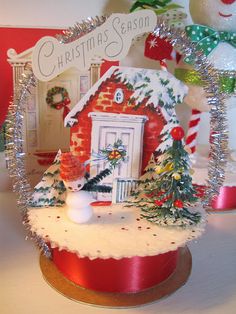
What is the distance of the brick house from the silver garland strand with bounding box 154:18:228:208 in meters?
0.04

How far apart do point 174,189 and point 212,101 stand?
146mm

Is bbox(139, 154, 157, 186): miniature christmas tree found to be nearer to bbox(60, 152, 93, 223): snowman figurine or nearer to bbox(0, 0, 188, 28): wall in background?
bbox(60, 152, 93, 223): snowman figurine

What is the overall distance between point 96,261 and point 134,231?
0.22ft

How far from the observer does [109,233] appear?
1.88 feet

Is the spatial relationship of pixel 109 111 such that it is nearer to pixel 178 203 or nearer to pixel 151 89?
pixel 151 89

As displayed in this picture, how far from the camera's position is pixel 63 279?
0.61 meters

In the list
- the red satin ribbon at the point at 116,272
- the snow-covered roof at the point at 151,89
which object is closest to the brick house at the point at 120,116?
the snow-covered roof at the point at 151,89

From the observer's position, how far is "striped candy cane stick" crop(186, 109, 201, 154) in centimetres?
87

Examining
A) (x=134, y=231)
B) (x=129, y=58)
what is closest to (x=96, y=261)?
(x=134, y=231)

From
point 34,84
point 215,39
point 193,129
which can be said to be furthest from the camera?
point 193,129

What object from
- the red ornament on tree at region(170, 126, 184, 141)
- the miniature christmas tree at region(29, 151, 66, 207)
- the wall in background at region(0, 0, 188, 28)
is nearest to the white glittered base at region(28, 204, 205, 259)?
the miniature christmas tree at region(29, 151, 66, 207)

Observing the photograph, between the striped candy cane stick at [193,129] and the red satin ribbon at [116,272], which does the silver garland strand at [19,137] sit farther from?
the striped candy cane stick at [193,129]

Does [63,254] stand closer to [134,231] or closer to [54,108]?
[134,231]

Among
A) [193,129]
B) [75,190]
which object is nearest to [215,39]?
[193,129]
